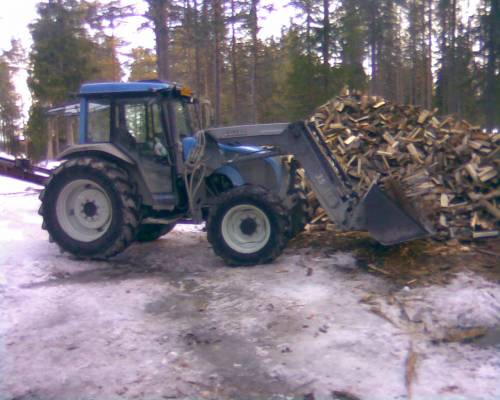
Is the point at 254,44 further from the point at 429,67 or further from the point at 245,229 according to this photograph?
the point at 245,229

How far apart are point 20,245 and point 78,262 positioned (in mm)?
1469

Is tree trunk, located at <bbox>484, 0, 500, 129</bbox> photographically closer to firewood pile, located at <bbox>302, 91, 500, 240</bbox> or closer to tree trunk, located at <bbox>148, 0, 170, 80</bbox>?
tree trunk, located at <bbox>148, 0, 170, 80</bbox>

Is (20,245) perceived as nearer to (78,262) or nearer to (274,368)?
(78,262)

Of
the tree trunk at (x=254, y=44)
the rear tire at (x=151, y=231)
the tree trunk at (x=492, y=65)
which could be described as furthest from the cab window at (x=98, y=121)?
the tree trunk at (x=492, y=65)

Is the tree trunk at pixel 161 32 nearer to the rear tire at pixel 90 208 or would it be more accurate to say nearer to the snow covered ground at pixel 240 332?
the rear tire at pixel 90 208

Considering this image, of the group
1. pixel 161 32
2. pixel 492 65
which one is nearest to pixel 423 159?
pixel 161 32

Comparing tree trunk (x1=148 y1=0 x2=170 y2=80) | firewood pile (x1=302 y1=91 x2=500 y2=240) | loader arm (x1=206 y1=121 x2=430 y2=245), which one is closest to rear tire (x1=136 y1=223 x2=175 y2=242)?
loader arm (x1=206 y1=121 x2=430 y2=245)

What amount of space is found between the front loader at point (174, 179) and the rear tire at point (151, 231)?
86 cm

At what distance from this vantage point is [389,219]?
7.88 m

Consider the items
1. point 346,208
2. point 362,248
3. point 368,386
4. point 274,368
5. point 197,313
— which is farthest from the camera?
point 362,248

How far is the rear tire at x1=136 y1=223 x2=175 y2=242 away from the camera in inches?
397

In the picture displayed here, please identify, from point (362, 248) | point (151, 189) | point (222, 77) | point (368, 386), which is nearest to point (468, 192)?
point (362, 248)

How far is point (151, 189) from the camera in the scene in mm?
8922

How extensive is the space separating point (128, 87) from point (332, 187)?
3421 mm
